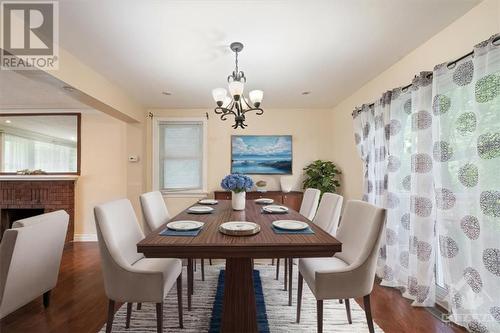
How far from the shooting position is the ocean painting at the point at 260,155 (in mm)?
4512

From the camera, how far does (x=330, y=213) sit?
2166 mm

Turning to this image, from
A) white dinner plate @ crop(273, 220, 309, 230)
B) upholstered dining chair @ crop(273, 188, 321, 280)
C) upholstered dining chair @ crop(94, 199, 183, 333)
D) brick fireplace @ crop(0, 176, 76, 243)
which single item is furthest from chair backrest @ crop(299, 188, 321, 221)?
brick fireplace @ crop(0, 176, 76, 243)

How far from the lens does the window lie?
454 centimetres

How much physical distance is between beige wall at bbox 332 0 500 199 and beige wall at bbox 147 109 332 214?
29 centimetres

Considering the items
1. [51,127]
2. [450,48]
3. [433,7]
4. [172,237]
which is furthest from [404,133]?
[51,127]

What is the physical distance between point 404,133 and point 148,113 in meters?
4.12

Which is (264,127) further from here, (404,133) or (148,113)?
(404,133)

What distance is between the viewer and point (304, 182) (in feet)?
14.7

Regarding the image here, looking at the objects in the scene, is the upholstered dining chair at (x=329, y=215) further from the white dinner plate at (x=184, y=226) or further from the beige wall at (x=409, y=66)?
the beige wall at (x=409, y=66)

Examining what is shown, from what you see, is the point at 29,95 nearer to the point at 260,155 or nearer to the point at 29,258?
the point at 29,258

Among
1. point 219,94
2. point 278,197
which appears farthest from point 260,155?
point 219,94

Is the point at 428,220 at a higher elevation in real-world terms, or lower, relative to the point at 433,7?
lower

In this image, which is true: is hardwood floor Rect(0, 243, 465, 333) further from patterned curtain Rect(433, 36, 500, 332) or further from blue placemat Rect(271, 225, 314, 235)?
blue placemat Rect(271, 225, 314, 235)

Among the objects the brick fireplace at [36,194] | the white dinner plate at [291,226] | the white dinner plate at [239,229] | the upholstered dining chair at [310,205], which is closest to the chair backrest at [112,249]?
the white dinner plate at [239,229]
